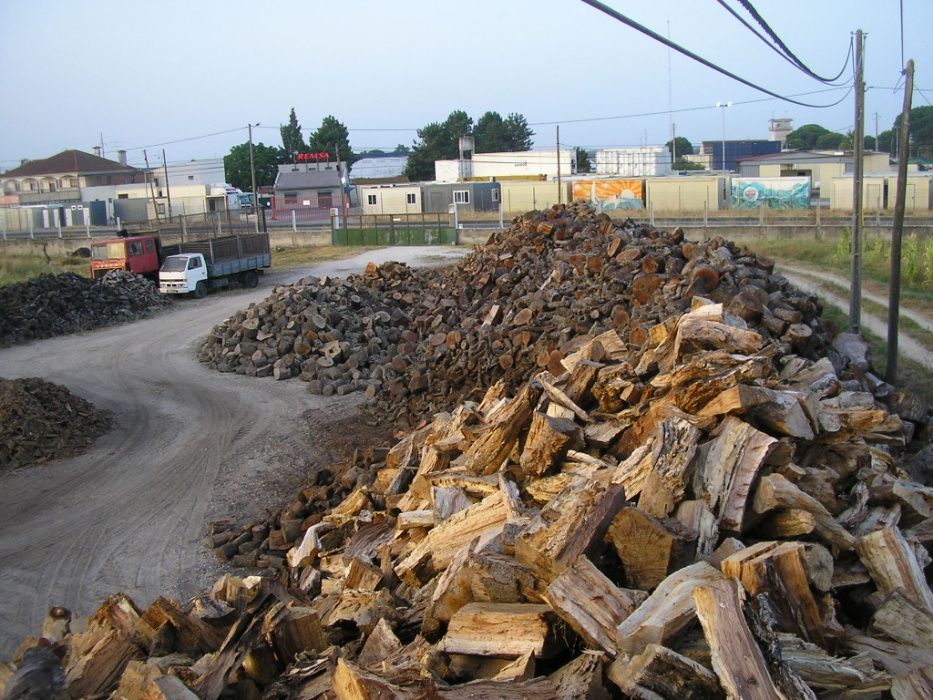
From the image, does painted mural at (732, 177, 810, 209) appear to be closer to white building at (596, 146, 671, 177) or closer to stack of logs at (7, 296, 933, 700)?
white building at (596, 146, 671, 177)

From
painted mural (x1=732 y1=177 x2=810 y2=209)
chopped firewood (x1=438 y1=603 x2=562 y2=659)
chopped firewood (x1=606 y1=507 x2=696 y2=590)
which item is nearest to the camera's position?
chopped firewood (x1=438 y1=603 x2=562 y2=659)

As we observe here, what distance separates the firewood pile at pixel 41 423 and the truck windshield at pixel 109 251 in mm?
13903

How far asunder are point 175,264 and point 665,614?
27.3 m

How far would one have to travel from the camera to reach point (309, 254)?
139ft

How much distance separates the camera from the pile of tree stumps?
4.22 metres

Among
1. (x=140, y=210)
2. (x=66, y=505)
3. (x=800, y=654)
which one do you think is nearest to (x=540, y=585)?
(x=800, y=654)

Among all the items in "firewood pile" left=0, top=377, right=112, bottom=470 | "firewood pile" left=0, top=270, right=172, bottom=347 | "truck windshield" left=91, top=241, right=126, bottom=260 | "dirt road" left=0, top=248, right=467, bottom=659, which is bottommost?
"dirt road" left=0, top=248, right=467, bottom=659

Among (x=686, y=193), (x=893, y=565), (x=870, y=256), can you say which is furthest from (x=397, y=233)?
(x=893, y=565)

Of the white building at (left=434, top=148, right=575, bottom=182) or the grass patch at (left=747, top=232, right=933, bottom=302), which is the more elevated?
the white building at (left=434, top=148, right=575, bottom=182)

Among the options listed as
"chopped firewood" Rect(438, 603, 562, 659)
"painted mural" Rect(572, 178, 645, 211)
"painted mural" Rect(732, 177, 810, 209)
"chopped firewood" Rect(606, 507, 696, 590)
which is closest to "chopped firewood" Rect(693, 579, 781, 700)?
"chopped firewood" Rect(606, 507, 696, 590)

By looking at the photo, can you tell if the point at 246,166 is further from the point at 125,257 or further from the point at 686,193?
the point at 125,257

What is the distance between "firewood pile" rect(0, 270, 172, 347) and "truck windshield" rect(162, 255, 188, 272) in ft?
2.68

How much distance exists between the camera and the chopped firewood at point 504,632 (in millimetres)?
4512

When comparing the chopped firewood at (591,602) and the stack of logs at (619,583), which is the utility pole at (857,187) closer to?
the stack of logs at (619,583)
